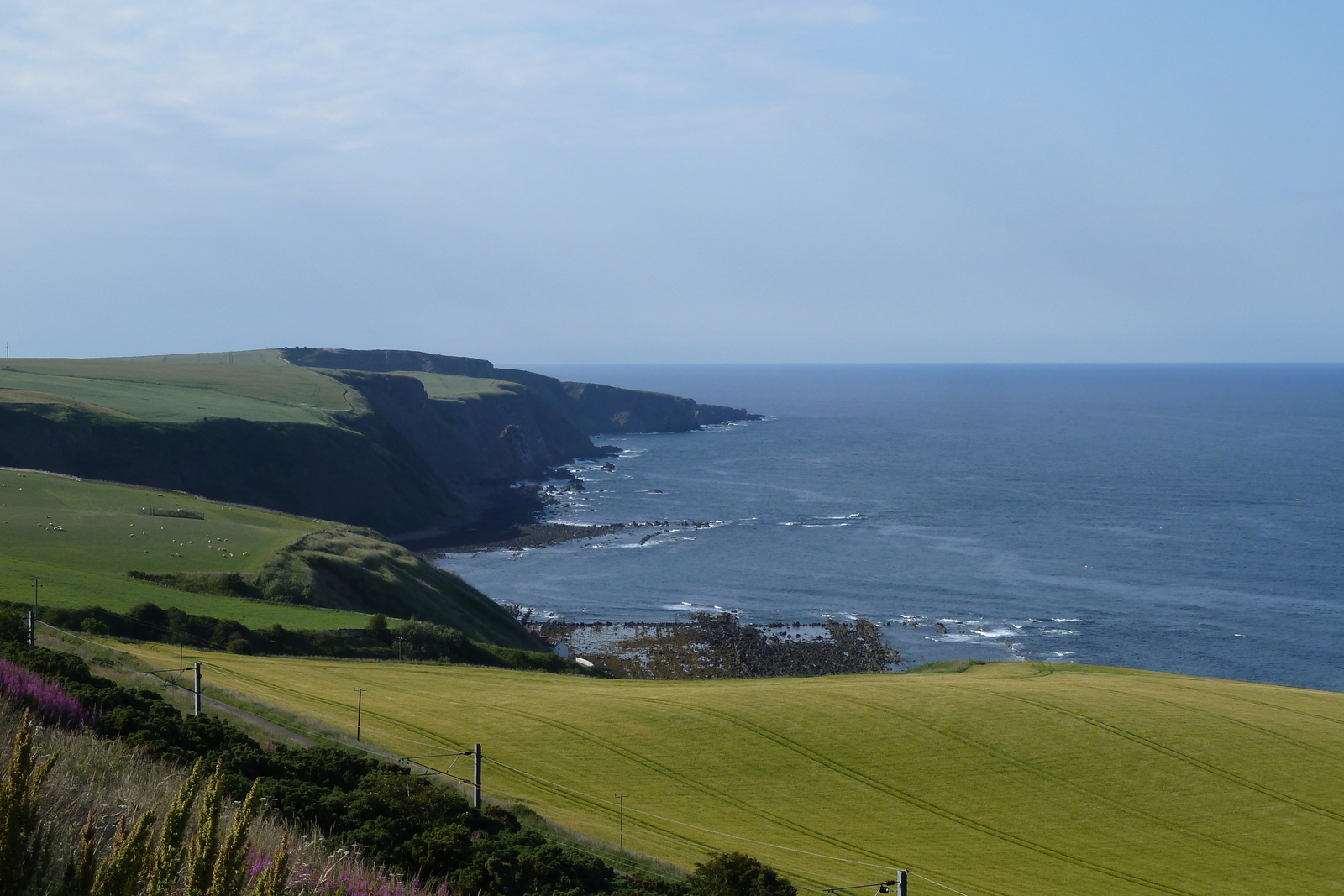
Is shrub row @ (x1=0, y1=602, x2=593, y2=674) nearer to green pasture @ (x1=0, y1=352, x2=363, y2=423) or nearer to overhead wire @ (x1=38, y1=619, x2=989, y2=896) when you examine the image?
overhead wire @ (x1=38, y1=619, x2=989, y2=896)

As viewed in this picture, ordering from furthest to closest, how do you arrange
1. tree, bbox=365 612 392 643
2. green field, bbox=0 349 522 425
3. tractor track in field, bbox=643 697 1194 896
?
green field, bbox=0 349 522 425, tree, bbox=365 612 392 643, tractor track in field, bbox=643 697 1194 896

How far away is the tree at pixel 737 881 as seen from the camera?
18.6 m

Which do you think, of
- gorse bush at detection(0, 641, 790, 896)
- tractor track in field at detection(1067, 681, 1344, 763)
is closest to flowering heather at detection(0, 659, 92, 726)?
gorse bush at detection(0, 641, 790, 896)

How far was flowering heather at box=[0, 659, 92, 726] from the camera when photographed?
17.8 metres

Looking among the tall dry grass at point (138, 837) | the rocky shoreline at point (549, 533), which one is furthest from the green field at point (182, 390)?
the tall dry grass at point (138, 837)

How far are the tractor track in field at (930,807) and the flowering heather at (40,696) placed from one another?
21.4m

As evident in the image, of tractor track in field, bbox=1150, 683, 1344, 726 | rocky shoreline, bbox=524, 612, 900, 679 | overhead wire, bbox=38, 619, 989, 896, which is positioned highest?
overhead wire, bbox=38, 619, 989, 896

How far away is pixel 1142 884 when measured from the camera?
27.9 meters

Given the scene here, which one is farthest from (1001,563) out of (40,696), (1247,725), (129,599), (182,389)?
(182,389)

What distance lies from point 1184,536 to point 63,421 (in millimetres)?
127541

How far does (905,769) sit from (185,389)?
470 feet

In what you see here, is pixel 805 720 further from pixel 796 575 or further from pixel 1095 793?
pixel 796 575

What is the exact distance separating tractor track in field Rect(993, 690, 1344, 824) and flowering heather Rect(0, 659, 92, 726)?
121ft

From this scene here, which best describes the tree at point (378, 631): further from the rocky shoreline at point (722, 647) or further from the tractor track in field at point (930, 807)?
the rocky shoreline at point (722, 647)
